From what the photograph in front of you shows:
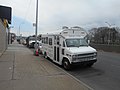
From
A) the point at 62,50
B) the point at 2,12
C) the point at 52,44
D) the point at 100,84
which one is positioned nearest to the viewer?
the point at 100,84

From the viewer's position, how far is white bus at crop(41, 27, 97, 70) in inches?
433

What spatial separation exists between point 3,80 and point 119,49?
23557mm

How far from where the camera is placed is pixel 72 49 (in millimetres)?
11281

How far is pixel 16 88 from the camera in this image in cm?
650

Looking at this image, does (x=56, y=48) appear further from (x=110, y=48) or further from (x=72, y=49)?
(x=110, y=48)

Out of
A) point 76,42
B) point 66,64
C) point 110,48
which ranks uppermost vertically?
point 76,42

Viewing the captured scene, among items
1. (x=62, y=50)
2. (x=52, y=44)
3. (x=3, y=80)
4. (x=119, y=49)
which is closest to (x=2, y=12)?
(x=119, y=49)

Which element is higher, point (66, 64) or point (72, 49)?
point (72, 49)

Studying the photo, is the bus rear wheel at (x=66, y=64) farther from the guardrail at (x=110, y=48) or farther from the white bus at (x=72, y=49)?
the guardrail at (x=110, y=48)

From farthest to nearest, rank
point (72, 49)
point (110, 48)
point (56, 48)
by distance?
point (110, 48) → point (56, 48) → point (72, 49)

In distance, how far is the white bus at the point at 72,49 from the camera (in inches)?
433

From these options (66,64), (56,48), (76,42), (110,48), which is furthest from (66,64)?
(110,48)

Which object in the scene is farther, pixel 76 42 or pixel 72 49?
pixel 76 42

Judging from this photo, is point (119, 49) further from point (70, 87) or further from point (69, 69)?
point (70, 87)
